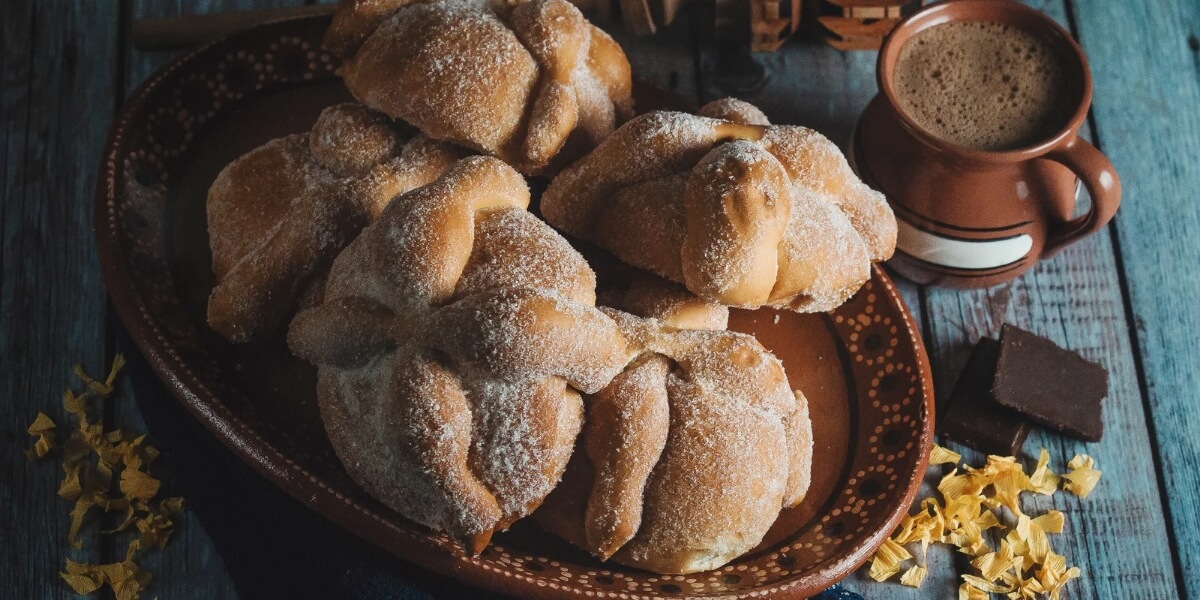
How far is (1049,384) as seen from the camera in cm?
144

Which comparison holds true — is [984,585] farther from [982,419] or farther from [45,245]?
[45,245]

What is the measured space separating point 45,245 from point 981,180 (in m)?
1.23

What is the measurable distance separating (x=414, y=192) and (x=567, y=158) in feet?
0.69

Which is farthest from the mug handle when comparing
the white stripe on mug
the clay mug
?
the white stripe on mug

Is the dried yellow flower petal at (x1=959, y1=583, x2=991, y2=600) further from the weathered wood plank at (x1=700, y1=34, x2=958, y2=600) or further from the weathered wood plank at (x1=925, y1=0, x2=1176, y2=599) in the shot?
the weathered wood plank at (x1=700, y1=34, x2=958, y2=600)

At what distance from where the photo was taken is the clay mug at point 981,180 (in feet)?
4.40

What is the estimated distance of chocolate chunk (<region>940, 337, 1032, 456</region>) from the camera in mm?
1438

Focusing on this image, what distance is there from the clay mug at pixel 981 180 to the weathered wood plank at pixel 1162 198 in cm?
22

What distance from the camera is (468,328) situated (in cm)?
103

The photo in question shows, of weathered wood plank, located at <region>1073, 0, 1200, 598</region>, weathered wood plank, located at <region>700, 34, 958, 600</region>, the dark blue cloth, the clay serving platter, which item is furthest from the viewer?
weathered wood plank, located at <region>700, 34, 958, 600</region>

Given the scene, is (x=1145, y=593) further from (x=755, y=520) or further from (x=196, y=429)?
Result: (x=196, y=429)

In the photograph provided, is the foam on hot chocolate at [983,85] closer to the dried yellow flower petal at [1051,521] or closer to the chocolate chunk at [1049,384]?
the chocolate chunk at [1049,384]

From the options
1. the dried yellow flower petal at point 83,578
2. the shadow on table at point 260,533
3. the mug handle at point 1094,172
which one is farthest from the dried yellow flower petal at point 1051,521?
the dried yellow flower petal at point 83,578

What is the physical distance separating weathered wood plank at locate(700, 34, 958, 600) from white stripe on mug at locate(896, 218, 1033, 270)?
0.69 ft
